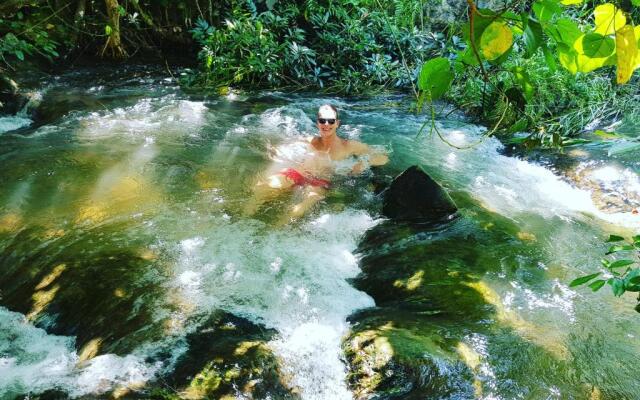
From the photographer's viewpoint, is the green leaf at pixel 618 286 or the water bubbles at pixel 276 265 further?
the water bubbles at pixel 276 265

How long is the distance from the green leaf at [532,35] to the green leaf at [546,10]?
62 millimetres

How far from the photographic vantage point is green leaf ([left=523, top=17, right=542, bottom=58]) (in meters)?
0.92

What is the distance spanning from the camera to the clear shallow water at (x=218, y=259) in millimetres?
2586

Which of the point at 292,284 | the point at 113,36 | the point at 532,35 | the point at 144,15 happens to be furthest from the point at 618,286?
the point at 144,15

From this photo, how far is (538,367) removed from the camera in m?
2.54

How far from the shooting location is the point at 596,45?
936 millimetres

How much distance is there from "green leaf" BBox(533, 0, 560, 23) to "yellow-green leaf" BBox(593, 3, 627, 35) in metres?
0.07

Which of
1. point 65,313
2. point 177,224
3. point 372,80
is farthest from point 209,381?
point 372,80

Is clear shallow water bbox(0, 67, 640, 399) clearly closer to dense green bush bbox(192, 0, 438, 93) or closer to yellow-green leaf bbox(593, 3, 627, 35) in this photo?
yellow-green leaf bbox(593, 3, 627, 35)

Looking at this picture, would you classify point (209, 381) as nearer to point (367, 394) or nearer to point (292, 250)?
point (367, 394)

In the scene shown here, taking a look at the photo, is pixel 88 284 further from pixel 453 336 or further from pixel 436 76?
pixel 436 76

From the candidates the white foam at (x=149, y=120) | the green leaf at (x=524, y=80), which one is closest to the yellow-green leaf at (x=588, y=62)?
the green leaf at (x=524, y=80)

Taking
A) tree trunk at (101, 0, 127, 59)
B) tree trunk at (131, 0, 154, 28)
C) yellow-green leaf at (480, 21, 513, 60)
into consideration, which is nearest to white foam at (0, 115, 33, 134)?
tree trunk at (101, 0, 127, 59)

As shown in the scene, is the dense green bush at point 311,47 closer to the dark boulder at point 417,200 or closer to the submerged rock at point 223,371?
the dark boulder at point 417,200
